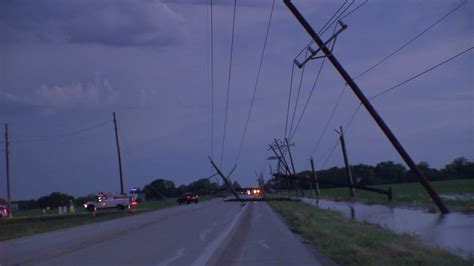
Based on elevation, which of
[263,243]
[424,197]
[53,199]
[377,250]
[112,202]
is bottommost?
[377,250]

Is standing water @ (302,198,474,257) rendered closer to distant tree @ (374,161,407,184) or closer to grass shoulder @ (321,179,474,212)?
grass shoulder @ (321,179,474,212)

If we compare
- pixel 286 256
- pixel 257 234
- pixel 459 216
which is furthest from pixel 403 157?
pixel 286 256

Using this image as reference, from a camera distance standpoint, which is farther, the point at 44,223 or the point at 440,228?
the point at 44,223

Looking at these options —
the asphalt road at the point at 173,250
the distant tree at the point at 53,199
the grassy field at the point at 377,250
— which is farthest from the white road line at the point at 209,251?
the distant tree at the point at 53,199

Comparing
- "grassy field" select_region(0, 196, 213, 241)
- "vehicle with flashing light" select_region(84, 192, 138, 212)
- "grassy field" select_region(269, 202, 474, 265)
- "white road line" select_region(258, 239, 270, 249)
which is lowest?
"grassy field" select_region(269, 202, 474, 265)

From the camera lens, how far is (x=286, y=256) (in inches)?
685

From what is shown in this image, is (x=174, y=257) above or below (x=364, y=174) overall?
below

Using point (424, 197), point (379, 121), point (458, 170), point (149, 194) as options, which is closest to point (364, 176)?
point (458, 170)

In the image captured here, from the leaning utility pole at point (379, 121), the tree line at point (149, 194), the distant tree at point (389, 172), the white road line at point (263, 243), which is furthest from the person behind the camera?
the tree line at point (149, 194)

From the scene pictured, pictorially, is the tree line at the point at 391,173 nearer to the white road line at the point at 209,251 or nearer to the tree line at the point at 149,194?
the tree line at the point at 149,194

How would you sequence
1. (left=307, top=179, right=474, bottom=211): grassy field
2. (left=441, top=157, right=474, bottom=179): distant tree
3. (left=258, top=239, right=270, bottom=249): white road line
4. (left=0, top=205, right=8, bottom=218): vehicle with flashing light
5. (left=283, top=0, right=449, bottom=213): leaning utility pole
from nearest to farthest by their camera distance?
1. (left=258, top=239, right=270, bottom=249): white road line
2. (left=283, top=0, right=449, bottom=213): leaning utility pole
3. (left=307, top=179, right=474, bottom=211): grassy field
4. (left=0, top=205, right=8, bottom=218): vehicle with flashing light
5. (left=441, top=157, right=474, bottom=179): distant tree

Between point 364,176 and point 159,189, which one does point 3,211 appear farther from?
point 159,189

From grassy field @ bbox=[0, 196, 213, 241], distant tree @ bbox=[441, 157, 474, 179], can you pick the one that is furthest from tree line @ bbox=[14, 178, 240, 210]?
grassy field @ bbox=[0, 196, 213, 241]

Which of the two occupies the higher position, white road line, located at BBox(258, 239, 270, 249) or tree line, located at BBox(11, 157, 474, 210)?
tree line, located at BBox(11, 157, 474, 210)
